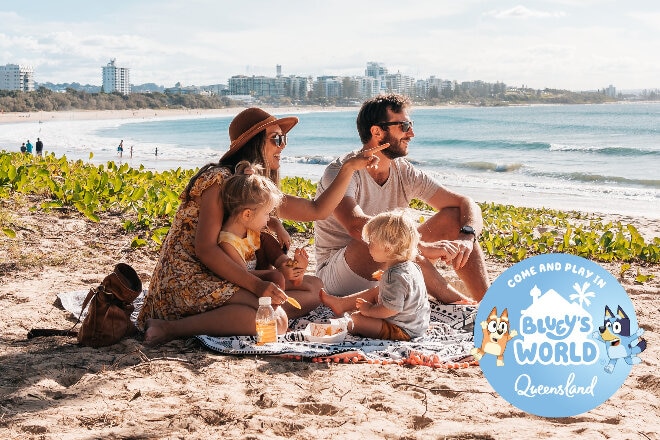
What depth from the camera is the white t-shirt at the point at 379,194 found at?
197 inches

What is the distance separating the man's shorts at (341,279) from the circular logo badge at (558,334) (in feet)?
6.57

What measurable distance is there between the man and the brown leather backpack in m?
1.41

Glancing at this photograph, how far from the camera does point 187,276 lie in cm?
408

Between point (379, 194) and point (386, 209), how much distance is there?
13 cm

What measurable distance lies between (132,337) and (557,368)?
7.90 feet

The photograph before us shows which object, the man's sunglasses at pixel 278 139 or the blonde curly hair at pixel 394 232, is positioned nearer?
the blonde curly hair at pixel 394 232

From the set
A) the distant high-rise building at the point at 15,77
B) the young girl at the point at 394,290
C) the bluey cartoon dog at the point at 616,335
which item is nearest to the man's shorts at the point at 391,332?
the young girl at the point at 394,290

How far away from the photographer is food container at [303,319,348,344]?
164 inches

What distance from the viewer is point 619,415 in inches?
123

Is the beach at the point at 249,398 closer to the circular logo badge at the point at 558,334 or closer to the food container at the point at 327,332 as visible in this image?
the circular logo badge at the point at 558,334

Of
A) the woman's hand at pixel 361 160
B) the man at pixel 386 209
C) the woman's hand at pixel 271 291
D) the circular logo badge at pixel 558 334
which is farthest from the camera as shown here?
the man at pixel 386 209

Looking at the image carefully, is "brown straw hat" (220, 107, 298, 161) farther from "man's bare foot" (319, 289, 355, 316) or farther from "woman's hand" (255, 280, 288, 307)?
"man's bare foot" (319, 289, 355, 316)

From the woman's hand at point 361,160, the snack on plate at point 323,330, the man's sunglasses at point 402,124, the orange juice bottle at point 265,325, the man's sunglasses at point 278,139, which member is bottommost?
the snack on plate at point 323,330

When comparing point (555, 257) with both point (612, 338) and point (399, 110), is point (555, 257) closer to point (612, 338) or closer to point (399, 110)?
point (612, 338)
